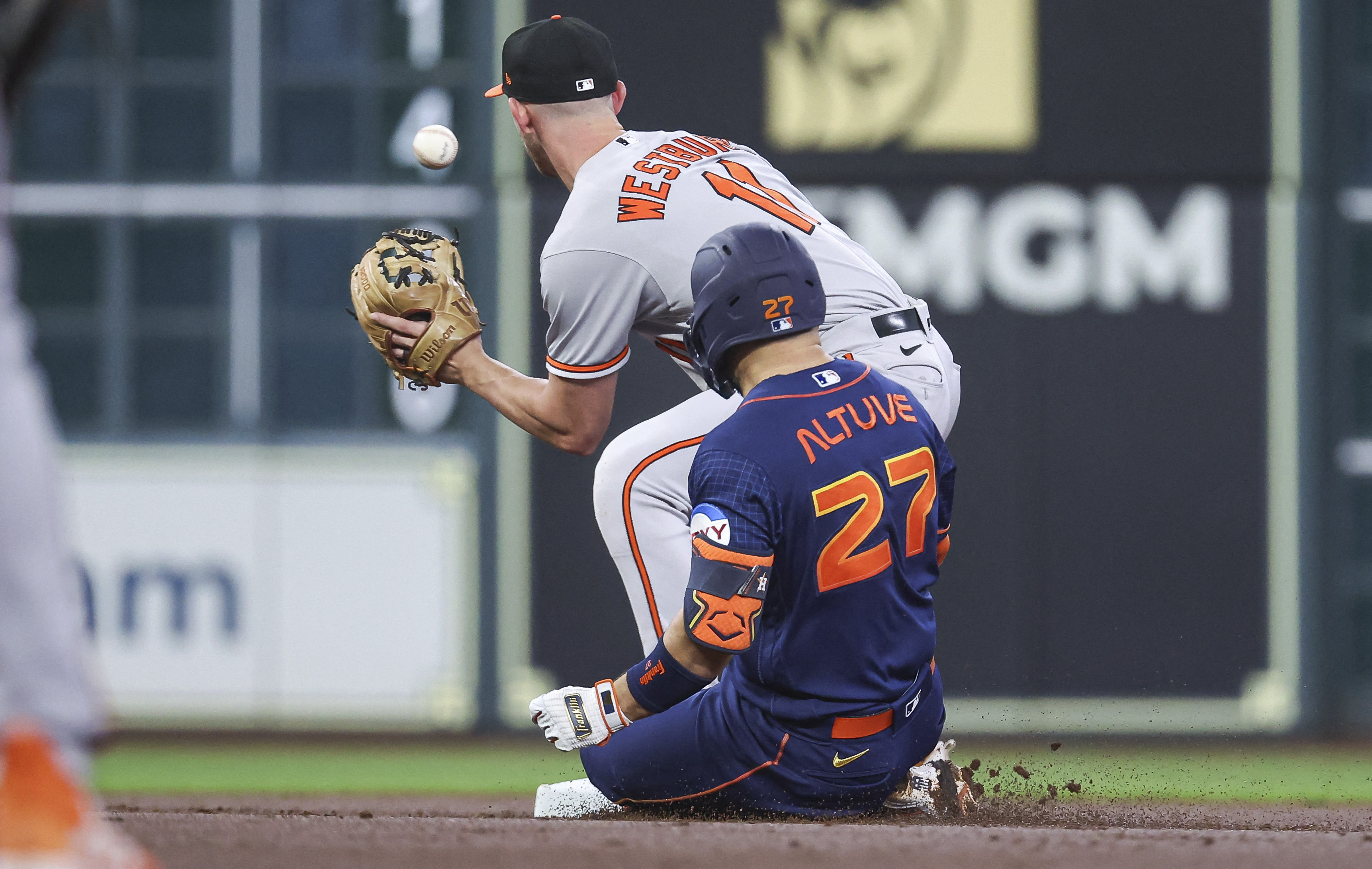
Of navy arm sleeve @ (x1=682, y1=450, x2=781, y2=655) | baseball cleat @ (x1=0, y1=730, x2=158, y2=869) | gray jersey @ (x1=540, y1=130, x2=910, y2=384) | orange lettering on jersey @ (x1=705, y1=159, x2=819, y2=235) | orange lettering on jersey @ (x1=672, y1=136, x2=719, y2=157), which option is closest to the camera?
baseball cleat @ (x1=0, y1=730, x2=158, y2=869)

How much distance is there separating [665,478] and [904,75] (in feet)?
13.3

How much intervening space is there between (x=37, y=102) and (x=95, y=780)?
314cm

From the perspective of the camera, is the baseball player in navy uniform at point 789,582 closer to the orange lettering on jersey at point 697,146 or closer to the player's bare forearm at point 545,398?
the player's bare forearm at point 545,398

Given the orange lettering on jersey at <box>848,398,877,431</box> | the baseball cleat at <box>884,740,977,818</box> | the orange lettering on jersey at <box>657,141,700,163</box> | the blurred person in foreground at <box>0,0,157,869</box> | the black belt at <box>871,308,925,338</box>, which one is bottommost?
the baseball cleat at <box>884,740,977,818</box>

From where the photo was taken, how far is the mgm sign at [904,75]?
6.79 m

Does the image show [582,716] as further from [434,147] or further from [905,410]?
[434,147]

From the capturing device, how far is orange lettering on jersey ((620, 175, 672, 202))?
3.27 meters

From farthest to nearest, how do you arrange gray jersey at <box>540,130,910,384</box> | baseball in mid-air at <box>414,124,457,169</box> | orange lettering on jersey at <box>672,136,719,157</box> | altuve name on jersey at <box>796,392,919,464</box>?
baseball in mid-air at <box>414,124,457,169</box>, orange lettering on jersey at <box>672,136,719,157</box>, gray jersey at <box>540,130,910,384</box>, altuve name on jersey at <box>796,392,919,464</box>

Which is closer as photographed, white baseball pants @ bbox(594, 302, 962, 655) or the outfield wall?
white baseball pants @ bbox(594, 302, 962, 655)

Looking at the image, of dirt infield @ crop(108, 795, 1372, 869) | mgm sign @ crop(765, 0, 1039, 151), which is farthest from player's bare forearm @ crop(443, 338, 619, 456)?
mgm sign @ crop(765, 0, 1039, 151)

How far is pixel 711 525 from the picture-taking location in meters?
2.63

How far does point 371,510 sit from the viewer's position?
684 cm

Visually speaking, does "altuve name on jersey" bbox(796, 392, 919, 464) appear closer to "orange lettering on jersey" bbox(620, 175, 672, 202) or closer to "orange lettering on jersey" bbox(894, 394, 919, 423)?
"orange lettering on jersey" bbox(894, 394, 919, 423)

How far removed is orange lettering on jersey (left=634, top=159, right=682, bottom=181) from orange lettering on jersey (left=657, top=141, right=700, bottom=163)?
0.18 feet
